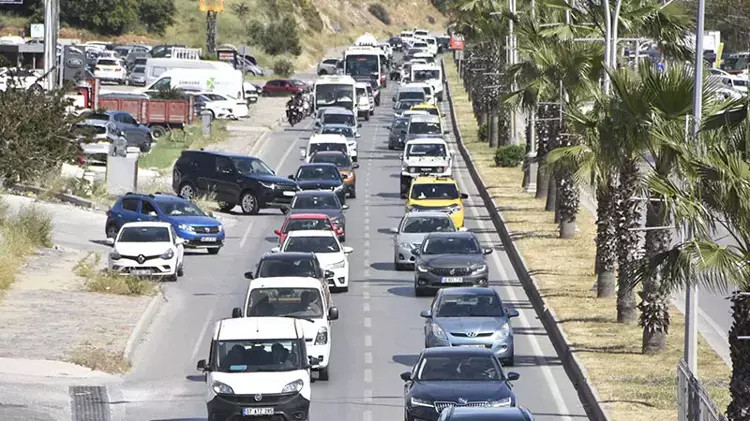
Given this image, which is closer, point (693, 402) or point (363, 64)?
point (693, 402)

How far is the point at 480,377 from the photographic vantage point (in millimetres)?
22203

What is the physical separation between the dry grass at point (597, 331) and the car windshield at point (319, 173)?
17.9ft

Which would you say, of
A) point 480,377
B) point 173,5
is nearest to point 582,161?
point 480,377

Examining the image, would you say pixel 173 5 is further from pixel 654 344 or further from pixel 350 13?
pixel 654 344

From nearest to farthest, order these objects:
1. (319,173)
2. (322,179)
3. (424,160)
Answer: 1. (322,179)
2. (319,173)
3. (424,160)

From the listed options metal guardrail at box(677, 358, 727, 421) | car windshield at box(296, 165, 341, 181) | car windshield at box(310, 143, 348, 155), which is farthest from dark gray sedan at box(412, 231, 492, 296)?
car windshield at box(310, 143, 348, 155)

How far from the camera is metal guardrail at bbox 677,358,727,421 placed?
17.0m

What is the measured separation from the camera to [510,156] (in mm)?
61906

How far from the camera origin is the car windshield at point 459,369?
2220 centimetres

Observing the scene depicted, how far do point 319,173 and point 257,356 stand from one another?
28.6m

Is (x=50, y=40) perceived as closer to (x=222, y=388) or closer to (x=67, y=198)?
(x=67, y=198)

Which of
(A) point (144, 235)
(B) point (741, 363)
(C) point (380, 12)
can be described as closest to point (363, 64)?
(A) point (144, 235)

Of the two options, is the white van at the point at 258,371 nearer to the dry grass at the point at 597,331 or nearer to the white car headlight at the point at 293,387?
the white car headlight at the point at 293,387

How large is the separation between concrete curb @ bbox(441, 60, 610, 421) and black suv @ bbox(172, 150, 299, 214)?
683 centimetres
